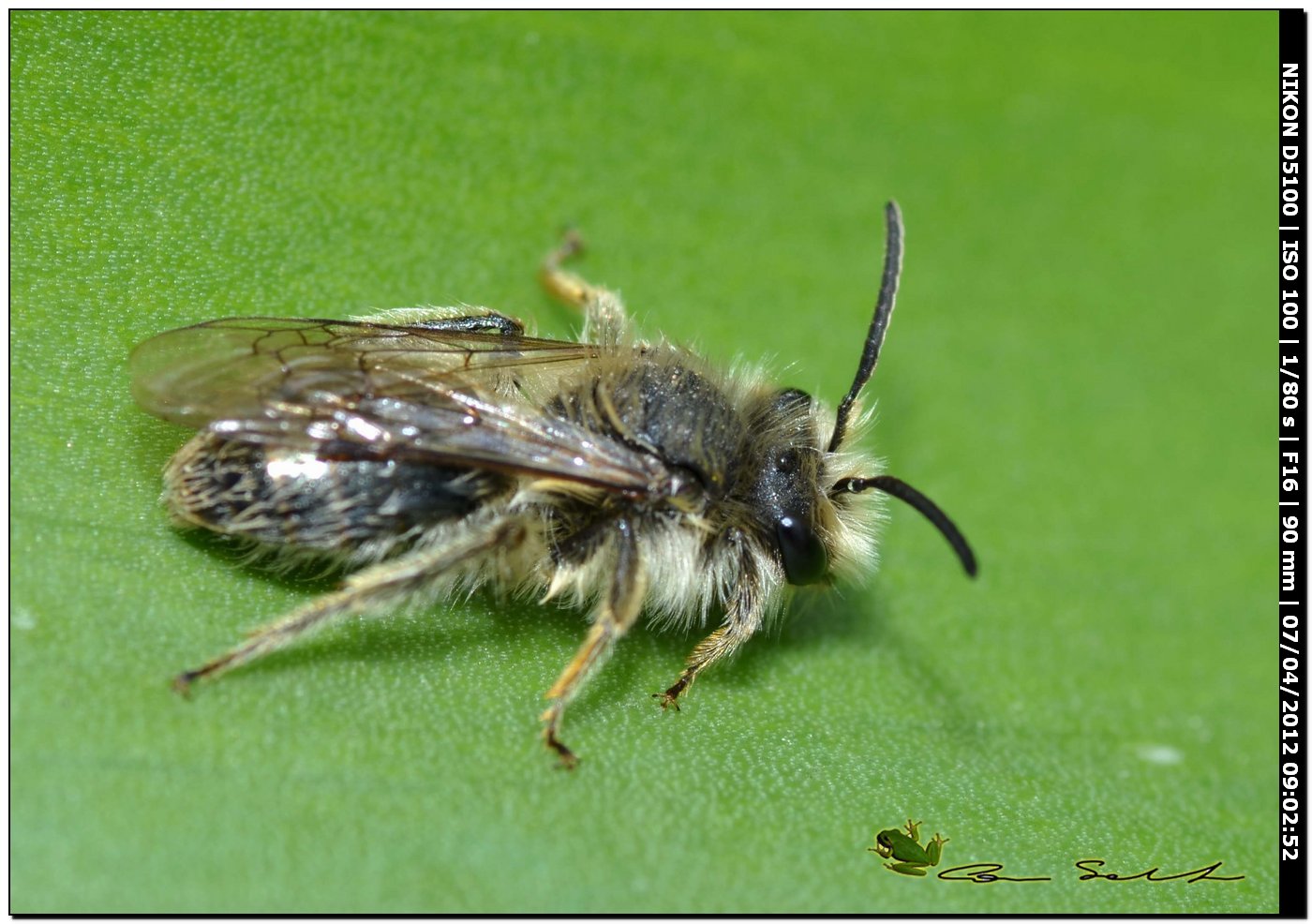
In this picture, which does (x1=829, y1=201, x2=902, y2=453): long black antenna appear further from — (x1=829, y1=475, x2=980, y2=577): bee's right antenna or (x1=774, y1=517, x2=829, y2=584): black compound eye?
(x1=774, y1=517, x2=829, y2=584): black compound eye

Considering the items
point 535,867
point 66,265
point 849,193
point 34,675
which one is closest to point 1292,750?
point 849,193

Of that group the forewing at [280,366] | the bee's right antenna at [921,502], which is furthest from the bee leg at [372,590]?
the bee's right antenna at [921,502]

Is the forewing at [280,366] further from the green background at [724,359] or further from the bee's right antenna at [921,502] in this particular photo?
the bee's right antenna at [921,502]

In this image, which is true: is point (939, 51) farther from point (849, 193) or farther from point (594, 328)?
point (594, 328)
